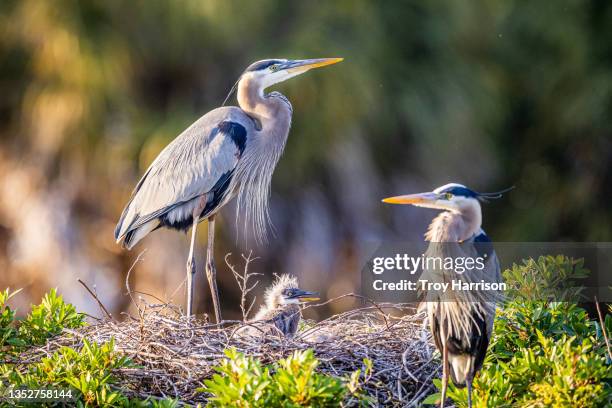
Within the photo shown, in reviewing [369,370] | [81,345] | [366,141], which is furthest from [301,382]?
[366,141]

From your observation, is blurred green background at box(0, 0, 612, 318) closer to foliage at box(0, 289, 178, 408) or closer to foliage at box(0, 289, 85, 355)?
foliage at box(0, 289, 85, 355)

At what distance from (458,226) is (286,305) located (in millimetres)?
1705

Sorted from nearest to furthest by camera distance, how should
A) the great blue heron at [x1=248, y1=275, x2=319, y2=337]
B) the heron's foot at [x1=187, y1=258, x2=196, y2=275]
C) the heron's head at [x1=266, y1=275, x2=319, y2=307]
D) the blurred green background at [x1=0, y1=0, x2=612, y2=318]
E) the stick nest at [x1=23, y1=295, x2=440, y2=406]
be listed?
the stick nest at [x1=23, y1=295, x2=440, y2=406]
the great blue heron at [x1=248, y1=275, x2=319, y2=337]
the heron's head at [x1=266, y1=275, x2=319, y2=307]
the heron's foot at [x1=187, y1=258, x2=196, y2=275]
the blurred green background at [x1=0, y1=0, x2=612, y2=318]

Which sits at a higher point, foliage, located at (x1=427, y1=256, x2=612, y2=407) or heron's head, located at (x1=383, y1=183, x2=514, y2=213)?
heron's head, located at (x1=383, y1=183, x2=514, y2=213)

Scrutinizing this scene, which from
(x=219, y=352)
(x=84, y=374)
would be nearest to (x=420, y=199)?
(x=219, y=352)

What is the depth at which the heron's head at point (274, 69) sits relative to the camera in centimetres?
552

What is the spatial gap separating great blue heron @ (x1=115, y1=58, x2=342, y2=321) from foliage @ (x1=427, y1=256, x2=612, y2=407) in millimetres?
1505

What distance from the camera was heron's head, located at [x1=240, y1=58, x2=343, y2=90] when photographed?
5.52 meters

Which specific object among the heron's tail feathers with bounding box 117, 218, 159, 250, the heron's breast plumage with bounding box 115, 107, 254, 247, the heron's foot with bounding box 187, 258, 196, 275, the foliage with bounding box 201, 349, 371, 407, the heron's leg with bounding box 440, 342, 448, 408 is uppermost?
the heron's breast plumage with bounding box 115, 107, 254, 247

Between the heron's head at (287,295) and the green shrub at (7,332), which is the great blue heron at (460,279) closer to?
the heron's head at (287,295)

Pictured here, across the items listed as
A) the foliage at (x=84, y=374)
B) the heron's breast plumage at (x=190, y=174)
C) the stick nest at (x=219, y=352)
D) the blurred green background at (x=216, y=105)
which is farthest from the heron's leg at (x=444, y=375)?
the blurred green background at (x=216, y=105)

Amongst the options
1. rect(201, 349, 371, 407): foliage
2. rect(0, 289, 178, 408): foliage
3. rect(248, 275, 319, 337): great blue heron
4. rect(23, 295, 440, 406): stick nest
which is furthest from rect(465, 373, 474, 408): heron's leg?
rect(248, 275, 319, 337): great blue heron

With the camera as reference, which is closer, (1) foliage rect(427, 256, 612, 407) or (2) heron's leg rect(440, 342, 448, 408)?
(1) foliage rect(427, 256, 612, 407)

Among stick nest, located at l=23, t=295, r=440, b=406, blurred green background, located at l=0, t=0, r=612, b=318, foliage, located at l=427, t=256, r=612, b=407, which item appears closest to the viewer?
foliage, located at l=427, t=256, r=612, b=407
